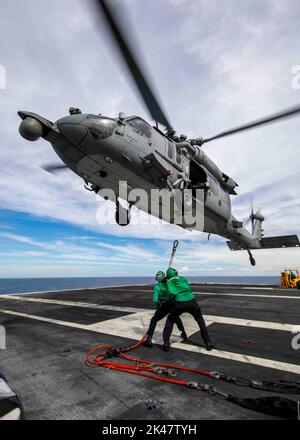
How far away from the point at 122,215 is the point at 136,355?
6712 mm

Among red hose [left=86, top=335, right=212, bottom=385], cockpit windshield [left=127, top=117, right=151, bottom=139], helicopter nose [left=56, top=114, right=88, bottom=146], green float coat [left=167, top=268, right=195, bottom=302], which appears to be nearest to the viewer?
red hose [left=86, top=335, right=212, bottom=385]

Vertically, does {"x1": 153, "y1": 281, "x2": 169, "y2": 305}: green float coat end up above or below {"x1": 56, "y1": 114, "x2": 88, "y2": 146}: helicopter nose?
below

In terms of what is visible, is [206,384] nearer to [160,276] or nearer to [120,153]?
[160,276]

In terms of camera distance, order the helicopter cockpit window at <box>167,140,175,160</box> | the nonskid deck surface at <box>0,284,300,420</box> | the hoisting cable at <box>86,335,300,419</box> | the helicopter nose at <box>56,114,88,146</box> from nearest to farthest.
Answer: the hoisting cable at <box>86,335,300,419</box>
the nonskid deck surface at <box>0,284,300,420</box>
the helicopter nose at <box>56,114,88,146</box>
the helicopter cockpit window at <box>167,140,175,160</box>

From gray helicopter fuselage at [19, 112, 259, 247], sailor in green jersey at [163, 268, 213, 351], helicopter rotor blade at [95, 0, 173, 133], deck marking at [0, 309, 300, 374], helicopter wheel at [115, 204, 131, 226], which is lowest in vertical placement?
deck marking at [0, 309, 300, 374]

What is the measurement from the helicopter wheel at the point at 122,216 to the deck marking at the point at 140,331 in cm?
407

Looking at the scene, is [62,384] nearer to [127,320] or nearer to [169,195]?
[127,320]

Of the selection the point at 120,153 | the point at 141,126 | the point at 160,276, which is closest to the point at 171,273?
the point at 160,276

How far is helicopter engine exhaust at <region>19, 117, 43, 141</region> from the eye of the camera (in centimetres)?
756

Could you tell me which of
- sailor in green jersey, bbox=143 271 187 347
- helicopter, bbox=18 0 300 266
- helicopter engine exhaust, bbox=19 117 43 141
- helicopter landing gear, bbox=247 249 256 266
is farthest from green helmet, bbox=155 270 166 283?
helicopter landing gear, bbox=247 249 256 266

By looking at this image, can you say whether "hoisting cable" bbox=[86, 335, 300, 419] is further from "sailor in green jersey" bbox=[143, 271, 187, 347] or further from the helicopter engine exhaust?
the helicopter engine exhaust

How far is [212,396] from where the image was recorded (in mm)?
3326

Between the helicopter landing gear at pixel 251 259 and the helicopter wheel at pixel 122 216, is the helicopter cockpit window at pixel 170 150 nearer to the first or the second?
the helicopter wheel at pixel 122 216

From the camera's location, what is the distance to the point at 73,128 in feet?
26.7
